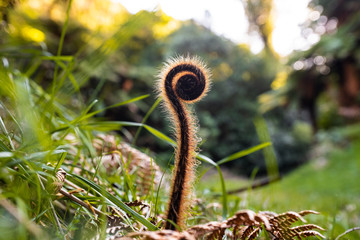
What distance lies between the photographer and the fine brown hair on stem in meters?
0.69

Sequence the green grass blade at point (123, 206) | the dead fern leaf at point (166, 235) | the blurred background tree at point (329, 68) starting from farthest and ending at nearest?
the blurred background tree at point (329, 68) → the green grass blade at point (123, 206) → the dead fern leaf at point (166, 235)

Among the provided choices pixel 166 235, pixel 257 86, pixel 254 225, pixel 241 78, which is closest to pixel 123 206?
pixel 166 235

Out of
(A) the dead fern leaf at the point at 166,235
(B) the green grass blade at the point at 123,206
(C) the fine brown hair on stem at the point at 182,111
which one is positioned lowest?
(A) the dead fern leaf at the point at 166,235

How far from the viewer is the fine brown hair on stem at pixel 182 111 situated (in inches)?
27.1

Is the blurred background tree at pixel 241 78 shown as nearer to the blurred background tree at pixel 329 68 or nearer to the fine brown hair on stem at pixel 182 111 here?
the blurred background tree at pixel 329 68

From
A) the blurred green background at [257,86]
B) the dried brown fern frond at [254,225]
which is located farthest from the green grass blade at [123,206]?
the blurred green background at [257,86]

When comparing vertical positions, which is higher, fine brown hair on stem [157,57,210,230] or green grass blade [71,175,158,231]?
fine brown hair on stem [157,57,210,230]

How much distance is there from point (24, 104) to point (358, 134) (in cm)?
1129

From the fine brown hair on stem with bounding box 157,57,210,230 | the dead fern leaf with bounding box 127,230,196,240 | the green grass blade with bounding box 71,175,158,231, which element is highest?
the fine brown hair on stem with bounding box 157,57,210,230

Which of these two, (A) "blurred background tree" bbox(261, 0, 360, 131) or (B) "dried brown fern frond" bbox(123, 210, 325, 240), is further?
(A) "blurred background tree" bbox(261, 0, 360, 131)

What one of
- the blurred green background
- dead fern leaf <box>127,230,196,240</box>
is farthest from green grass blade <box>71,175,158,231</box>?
the blurred green background

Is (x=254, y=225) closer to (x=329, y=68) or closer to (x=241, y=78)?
(x=241, y=78)

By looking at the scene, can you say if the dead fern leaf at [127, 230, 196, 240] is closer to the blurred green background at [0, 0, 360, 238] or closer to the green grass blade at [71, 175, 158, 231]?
the green grass blade at [71, 175, 158, 231]

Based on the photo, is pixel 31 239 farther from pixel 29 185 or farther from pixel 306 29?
pixel 306 29
